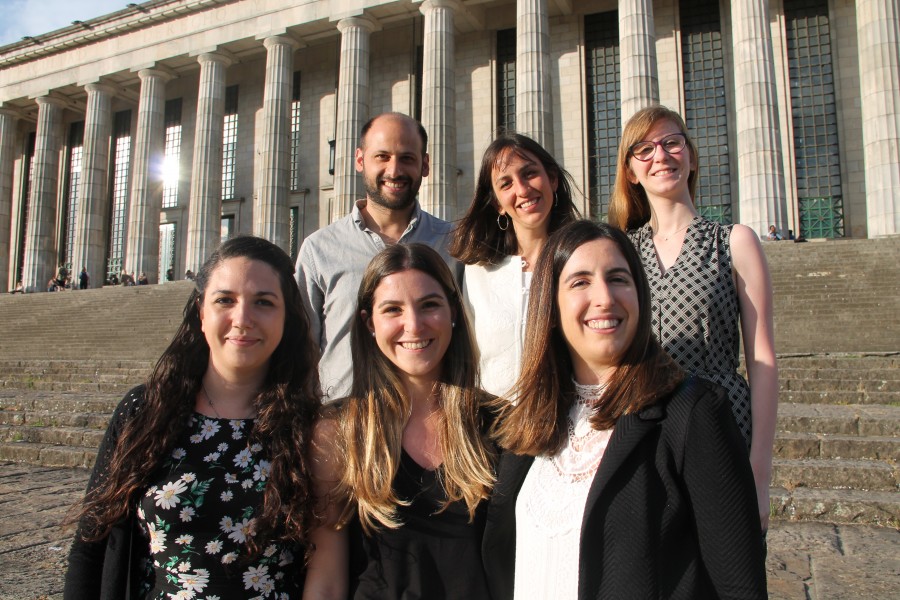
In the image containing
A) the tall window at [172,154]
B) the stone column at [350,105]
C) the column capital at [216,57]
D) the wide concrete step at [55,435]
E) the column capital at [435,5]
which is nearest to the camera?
the wide concrete step at [55,435]

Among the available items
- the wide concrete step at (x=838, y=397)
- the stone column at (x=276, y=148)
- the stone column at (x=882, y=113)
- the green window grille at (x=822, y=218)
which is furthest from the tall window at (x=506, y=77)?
the wide concrete step at (x=838, y=397)

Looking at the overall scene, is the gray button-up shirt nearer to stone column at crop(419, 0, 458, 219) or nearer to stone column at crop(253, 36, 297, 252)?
stone column at crop(419, 0, 458, 219)

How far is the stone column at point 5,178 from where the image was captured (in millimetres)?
32281

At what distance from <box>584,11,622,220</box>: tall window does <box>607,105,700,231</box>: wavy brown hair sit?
21.2 m

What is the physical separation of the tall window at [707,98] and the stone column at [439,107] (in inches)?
323

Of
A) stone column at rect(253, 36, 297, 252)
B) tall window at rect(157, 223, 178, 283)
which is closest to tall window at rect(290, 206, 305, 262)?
stone column at rect(253, 36, 297, 252)

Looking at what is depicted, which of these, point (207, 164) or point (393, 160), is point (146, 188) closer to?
point (207, 164)

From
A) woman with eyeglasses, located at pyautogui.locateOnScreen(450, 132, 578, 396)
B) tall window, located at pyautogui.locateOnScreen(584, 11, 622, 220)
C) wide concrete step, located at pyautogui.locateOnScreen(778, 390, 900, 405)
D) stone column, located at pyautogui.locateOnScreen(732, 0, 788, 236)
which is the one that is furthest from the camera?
tall window, located at pyautogui.locateOnScreen(584, 11, 622, 220)

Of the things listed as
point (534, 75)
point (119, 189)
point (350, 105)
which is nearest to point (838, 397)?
point (534, 75)

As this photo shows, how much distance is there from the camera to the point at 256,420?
91.6 inches

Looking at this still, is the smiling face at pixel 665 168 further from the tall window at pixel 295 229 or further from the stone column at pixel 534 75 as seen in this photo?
the tall window at pixel 295 229

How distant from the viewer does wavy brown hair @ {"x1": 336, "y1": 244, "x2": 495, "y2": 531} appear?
6.95 ft

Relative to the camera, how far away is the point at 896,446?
19.3ft

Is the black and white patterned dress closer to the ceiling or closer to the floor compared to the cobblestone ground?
closer to the ceiling
